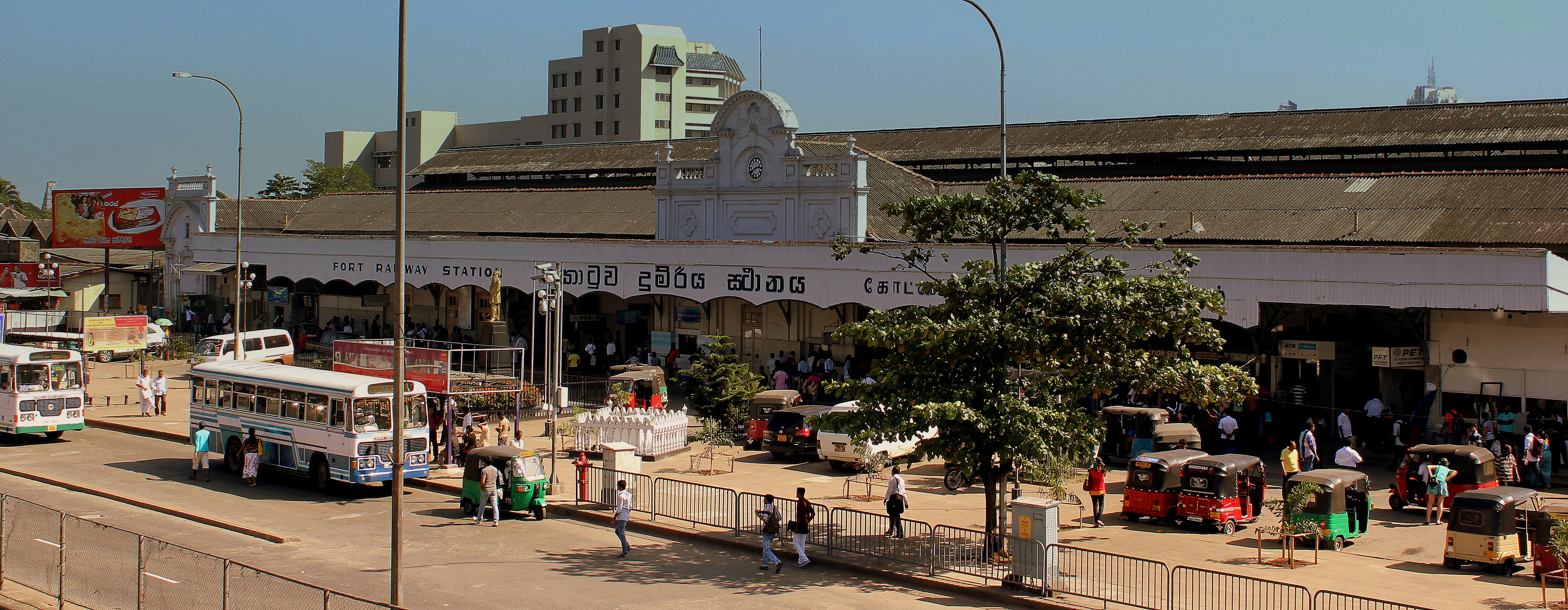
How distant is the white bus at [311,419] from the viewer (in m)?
24.4

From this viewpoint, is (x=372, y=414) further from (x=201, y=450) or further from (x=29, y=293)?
(x=29, y=293)

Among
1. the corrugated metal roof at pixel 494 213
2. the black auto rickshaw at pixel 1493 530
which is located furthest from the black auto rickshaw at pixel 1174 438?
the corrugated metal roof at pixel 494 213

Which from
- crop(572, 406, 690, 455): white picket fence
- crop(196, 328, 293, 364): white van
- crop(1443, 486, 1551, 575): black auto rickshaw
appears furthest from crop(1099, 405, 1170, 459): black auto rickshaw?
crop(196, 328, 293, 364): white van

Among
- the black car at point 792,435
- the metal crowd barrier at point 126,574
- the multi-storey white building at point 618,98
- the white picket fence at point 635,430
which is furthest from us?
the multi-storey white building at point 618,98

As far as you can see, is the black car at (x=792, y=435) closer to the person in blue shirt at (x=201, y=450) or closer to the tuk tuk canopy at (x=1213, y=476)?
the tuk tuk canopy at (x=1213, y=476)

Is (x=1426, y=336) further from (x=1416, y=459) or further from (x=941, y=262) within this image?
(x=941, y=262)

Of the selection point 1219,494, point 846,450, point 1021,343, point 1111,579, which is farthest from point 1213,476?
point 846,450

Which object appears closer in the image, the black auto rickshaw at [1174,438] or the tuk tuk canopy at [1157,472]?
the tuk tuk canopy at [1157,472]

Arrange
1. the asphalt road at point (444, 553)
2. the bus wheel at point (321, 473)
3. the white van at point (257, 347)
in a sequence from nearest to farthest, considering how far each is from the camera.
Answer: the asphalt road at point (444, 553), the bus wheel at point (321, 473), the white van at point (257, 347)

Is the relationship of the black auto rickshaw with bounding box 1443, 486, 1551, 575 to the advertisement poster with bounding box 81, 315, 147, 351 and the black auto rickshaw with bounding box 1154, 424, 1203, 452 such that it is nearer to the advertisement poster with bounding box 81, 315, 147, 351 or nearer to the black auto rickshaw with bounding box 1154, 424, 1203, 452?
the black auto rickshaw with bounding box 1154, 424, 1203, 452

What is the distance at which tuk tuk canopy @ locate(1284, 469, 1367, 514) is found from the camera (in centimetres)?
2027

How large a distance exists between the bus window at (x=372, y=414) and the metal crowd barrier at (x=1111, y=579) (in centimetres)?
1363

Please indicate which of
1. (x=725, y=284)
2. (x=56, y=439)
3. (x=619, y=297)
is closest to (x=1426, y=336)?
(x=725, y=284)

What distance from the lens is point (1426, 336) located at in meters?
29.5
